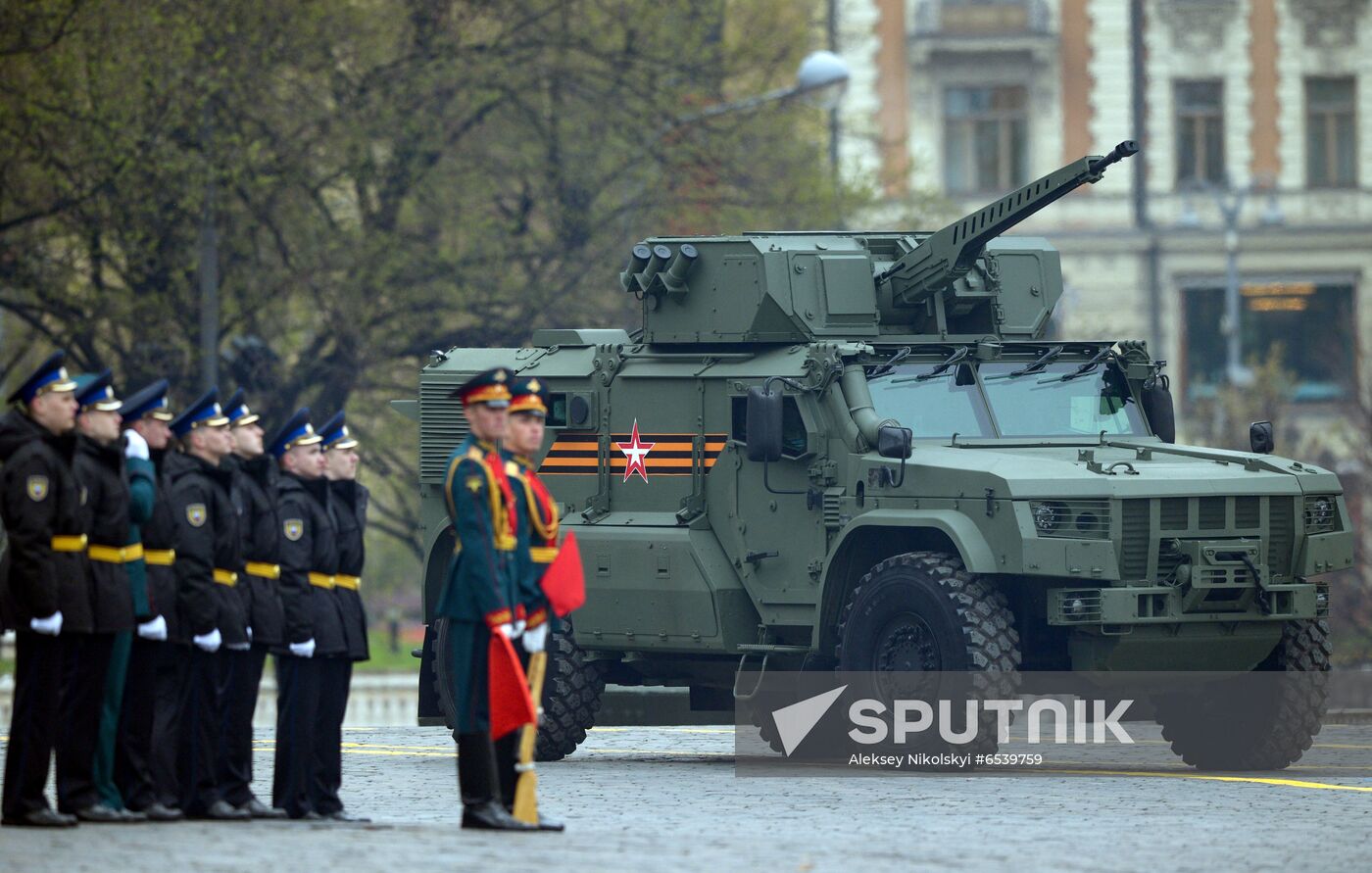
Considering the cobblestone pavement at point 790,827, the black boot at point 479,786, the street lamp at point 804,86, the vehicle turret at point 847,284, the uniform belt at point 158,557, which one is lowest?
the cobblestone pavement at point 790,827

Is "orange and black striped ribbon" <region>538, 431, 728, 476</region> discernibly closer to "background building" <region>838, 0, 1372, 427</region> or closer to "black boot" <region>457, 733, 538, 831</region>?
"black boot" <region>457, 733, 538, 831</region>

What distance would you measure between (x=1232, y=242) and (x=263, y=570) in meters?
36.6

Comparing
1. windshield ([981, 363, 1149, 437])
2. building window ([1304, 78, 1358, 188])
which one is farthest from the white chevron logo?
building window ([1304, 78, 1358, 188])

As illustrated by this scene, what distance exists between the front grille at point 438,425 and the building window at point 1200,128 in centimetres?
3695

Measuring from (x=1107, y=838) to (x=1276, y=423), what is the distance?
111 feet

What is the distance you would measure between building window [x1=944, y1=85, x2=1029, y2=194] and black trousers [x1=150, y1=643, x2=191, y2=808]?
139ft

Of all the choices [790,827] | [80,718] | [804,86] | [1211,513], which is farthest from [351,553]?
[804,86]

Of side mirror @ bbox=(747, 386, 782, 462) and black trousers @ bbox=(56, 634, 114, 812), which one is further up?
side mirror @ bbox=(747, 386, 782, 462)

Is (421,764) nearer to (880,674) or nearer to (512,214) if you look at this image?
(880,674)

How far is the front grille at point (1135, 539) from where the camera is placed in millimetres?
15938

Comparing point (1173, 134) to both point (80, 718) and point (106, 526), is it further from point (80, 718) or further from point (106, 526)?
point (80, 718)

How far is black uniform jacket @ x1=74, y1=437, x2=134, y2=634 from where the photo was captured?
12.3 m

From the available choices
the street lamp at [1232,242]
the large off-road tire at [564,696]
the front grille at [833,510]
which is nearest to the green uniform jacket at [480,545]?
the front grille at [833,510]

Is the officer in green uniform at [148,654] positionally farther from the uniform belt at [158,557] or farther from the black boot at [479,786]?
the black boot at [479,786]
